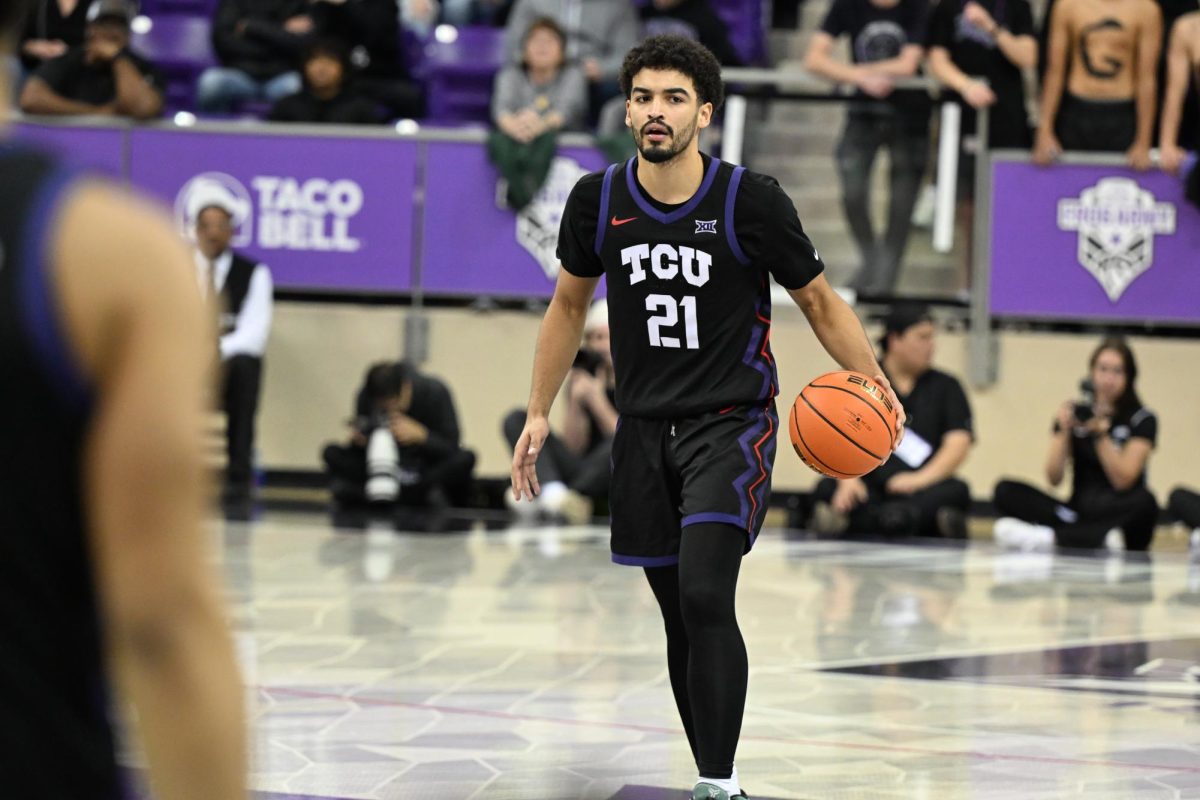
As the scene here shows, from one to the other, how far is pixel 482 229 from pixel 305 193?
4.29ft

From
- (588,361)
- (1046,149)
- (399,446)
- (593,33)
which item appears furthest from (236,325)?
(1046,149)

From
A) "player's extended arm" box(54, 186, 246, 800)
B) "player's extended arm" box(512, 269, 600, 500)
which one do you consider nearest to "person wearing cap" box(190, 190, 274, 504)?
"player's extended arm" box(512, 269, 600, 500)

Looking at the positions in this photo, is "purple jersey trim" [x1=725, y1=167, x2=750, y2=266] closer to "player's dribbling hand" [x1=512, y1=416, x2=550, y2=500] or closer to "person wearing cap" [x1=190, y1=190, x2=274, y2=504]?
"player's dribbling hand" [x1=512, y1=416, x2=550, y2=500]

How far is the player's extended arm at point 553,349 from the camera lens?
17.3 ft

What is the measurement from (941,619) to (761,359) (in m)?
3.82

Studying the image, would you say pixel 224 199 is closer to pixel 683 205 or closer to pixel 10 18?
pixel 683 205

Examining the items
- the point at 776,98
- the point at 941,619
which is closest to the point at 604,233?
the point at 941,619

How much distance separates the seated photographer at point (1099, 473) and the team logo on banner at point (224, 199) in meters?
5.57

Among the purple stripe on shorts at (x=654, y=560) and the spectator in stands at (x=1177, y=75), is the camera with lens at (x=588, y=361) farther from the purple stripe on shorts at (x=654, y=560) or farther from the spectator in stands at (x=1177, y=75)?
the purple stripe on shorts at (x=654, y=560)

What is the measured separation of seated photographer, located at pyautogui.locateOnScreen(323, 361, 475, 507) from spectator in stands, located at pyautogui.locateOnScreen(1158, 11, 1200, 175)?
4984 mm

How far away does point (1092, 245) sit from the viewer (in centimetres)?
1266

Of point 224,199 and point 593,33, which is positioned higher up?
point 593,33

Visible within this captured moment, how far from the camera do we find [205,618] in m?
Answer: 1.58

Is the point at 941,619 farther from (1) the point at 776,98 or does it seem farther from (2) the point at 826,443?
(1) the point at 776,98
